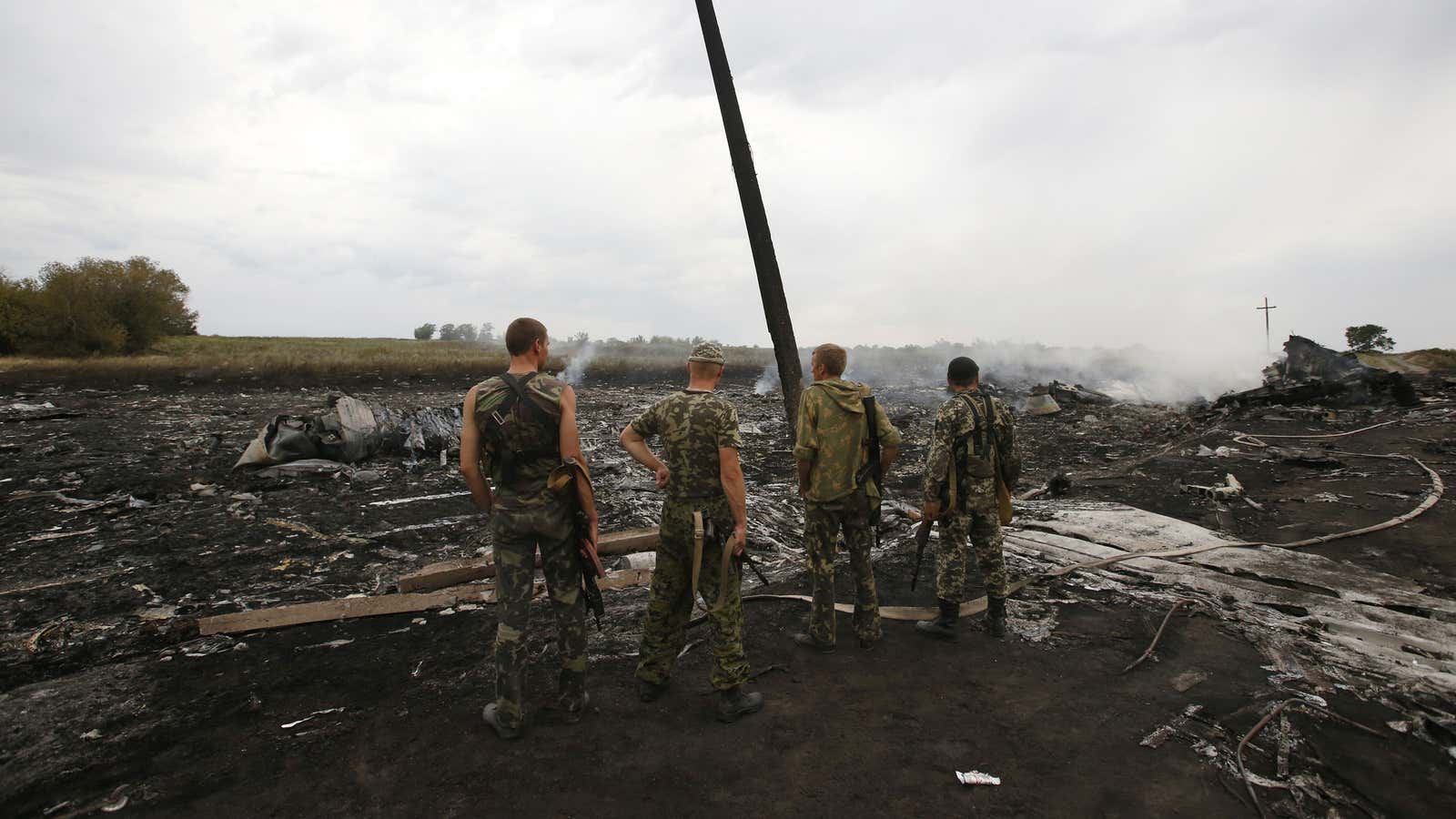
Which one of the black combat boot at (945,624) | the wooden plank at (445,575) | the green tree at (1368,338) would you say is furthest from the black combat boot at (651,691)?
the green tree at (1368,338)

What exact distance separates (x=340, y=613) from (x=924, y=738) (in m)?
4.09

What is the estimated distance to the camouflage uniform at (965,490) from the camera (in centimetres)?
421

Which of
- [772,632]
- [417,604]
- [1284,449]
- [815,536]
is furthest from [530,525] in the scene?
[1284,449]

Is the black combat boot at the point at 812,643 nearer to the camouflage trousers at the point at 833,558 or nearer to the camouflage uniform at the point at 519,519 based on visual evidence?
the camouflage trousers at the point at 833,558

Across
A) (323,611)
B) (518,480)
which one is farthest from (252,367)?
(518,480)

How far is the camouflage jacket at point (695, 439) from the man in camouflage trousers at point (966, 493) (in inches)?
64.2

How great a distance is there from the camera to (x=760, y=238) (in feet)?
19.3

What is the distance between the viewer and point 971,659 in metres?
3.96

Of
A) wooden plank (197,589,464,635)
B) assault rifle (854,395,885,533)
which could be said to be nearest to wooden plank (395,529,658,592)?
wooden plank (197,589,464,635)

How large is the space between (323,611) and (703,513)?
128 inches

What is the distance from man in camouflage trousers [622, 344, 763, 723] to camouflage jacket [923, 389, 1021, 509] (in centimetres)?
159

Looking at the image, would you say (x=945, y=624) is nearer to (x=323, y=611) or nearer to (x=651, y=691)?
(x=651, y=691)

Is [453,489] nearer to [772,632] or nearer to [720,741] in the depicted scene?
[772,632]

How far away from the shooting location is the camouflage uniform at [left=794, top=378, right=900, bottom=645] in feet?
13.0
